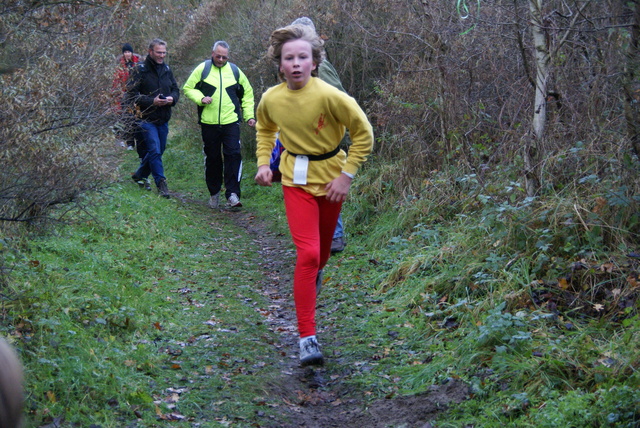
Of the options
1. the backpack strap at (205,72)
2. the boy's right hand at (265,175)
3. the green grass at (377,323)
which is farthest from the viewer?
the backpack strap at (205,72)

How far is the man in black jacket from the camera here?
454 inches

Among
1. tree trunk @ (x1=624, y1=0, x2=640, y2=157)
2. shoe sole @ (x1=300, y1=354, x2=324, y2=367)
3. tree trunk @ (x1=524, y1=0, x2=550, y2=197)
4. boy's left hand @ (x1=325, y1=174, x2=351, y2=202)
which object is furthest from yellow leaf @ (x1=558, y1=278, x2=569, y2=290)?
Result: shoe sole @ (x1=300, y1=354, x2=324, y2=367)

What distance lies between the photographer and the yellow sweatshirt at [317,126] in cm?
503

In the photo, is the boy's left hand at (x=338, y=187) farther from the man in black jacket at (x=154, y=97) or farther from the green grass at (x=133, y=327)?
the man in black jacket at (x=154, y=97)

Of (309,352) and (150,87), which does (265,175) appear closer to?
(309,352)

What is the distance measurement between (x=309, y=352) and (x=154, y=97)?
765 cm

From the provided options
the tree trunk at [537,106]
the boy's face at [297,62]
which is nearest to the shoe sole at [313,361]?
the boy's face at [297,62]

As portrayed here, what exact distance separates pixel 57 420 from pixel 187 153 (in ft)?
44.2

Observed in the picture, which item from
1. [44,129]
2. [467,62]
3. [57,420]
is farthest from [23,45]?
[467,62]

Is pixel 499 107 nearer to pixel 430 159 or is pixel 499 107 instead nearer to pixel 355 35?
pixel 430 159

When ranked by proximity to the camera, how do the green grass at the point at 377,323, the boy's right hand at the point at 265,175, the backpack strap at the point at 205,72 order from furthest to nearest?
the backpack strap at the point at 205,72, the boy's right hand at the point at 265,175, the green grass at the point at 377,323

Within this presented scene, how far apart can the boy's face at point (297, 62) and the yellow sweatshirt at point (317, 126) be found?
82 millimetres

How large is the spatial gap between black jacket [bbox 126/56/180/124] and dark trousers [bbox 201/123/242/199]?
822 millimetres

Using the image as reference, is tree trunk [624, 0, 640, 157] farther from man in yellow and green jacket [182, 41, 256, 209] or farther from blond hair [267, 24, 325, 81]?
man in yellow and green jacket [182, 41, 256, 209]
